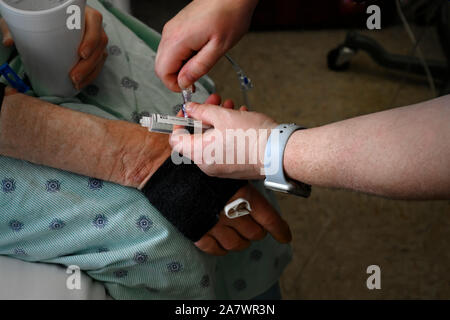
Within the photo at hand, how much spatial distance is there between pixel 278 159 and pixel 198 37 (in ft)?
1.00

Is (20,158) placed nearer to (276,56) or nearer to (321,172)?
(321,172)

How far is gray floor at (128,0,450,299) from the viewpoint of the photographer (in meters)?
1.56

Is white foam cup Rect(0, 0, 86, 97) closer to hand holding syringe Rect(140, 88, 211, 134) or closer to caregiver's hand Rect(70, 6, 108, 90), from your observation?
caregiver's hand Rect(70, 6, 108, 90)

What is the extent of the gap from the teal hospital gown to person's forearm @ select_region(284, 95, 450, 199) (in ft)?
1.00

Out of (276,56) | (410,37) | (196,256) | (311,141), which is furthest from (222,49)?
(410,37)

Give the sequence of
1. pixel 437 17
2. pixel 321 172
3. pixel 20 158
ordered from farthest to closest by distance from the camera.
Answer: pixel 437 17 → pixel 20 158 → pixel 321 172

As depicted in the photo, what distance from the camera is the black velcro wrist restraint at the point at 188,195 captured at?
0.90 metres

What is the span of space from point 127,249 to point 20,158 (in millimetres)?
256

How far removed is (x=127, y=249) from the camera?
36.0 inches

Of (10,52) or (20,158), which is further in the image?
(10,52)

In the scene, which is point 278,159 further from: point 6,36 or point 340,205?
point 340,205
